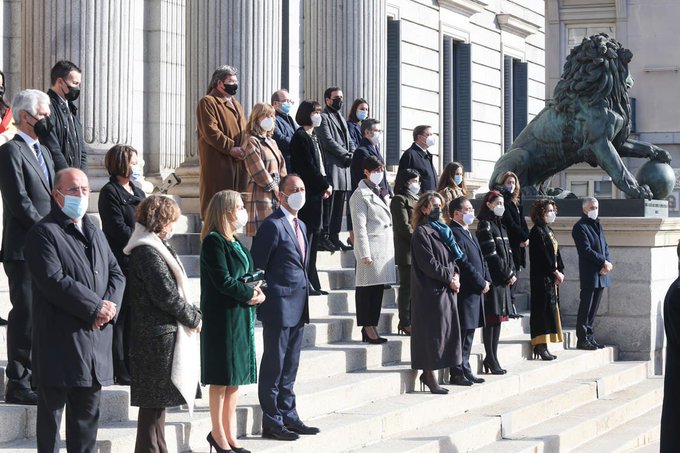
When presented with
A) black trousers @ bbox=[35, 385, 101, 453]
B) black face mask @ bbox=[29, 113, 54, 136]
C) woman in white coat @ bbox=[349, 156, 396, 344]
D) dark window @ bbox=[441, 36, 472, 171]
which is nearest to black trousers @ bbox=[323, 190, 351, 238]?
woman in white coat @ bbox=[349, 156, 396, 344]

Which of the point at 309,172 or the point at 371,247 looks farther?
the point at 309,172

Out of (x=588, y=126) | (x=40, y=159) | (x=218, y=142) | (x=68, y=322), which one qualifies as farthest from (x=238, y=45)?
(x=68, y=322)

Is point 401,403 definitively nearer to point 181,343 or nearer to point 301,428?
point 301,428

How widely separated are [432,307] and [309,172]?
1943 mm

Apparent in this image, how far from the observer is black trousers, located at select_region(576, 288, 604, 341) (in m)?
16.6

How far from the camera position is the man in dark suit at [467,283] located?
13.1 m

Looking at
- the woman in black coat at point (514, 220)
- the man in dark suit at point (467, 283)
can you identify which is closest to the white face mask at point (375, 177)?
the man in dark suit at point (467, 283)

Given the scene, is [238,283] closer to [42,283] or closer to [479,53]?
[42,283]

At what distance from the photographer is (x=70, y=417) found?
26.7ft

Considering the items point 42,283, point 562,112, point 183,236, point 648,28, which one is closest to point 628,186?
point 562,112

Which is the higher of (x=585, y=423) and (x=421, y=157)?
(x=421, y=157)

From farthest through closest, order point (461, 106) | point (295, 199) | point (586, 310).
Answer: point (461, 106)
point (586, 310)
point (295, 199)

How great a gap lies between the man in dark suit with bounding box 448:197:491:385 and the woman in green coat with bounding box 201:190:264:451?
3817mm

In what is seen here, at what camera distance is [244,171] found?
12828mm
